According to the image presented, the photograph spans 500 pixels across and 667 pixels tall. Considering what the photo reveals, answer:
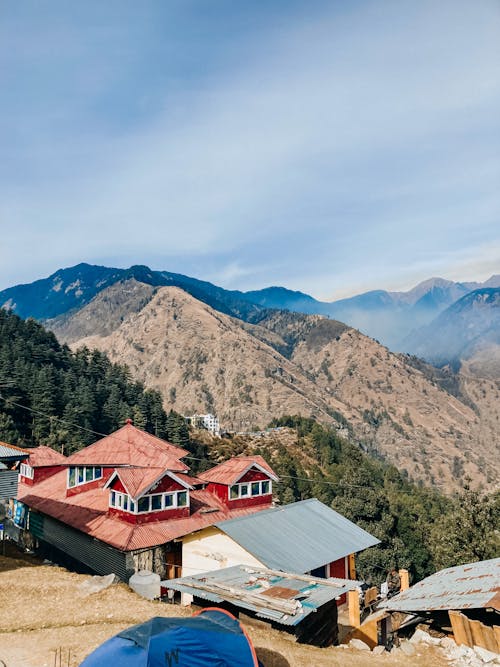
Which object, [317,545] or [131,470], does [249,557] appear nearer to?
[317,545]

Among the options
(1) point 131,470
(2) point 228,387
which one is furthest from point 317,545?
(2) point 228,387

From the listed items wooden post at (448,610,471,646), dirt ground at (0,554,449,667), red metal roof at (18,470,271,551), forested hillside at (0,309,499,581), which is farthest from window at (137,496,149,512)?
forested hillside at (0,309,499,581)

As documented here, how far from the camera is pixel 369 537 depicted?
94.4 ft

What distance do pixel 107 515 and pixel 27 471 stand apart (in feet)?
48.5

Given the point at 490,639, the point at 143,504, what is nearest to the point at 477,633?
the point at 490,639

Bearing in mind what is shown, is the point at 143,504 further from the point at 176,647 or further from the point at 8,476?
the point at 176,647

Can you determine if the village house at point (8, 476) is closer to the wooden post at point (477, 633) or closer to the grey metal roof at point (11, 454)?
the grey metal roof at point (11, 454)

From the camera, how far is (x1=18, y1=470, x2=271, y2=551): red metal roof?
27.9 metres

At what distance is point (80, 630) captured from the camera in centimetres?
1427

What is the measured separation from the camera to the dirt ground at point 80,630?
12.7 meters

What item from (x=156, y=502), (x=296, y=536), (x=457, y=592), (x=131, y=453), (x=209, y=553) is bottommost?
(x=209, y=553)

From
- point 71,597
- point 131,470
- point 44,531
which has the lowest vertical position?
point 44,531

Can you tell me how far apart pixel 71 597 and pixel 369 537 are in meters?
17.5

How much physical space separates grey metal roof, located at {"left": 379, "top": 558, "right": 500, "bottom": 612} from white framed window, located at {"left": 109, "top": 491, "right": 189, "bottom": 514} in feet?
53.3
